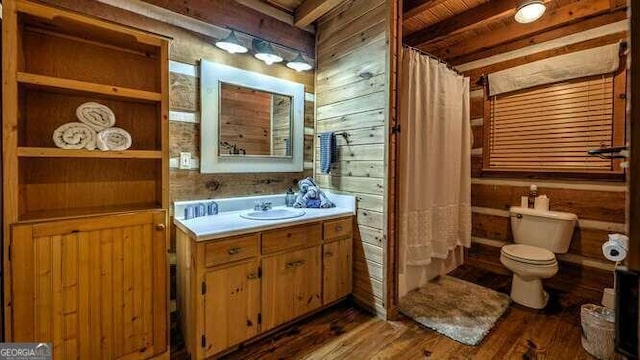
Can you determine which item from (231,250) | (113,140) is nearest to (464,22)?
(231,250)

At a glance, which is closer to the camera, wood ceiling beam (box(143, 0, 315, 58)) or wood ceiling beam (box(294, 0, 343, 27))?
wood ceiling beam (box(143, 0, 315, 58))

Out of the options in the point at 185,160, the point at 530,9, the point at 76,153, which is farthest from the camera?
the point at 530,9

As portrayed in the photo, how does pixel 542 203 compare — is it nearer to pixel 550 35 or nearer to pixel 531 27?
pixel 550 35

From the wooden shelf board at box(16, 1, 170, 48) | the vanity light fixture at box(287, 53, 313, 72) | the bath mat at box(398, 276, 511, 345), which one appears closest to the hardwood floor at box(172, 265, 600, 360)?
the bath mat at box(398, 276, 511, 345)

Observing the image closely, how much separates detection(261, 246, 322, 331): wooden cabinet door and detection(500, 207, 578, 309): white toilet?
1.63 meters

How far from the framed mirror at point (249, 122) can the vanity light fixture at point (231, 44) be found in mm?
132

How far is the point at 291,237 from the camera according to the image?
1.95 meters

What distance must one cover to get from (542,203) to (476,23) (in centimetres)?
179

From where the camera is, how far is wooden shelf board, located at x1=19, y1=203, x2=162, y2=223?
1358 mm

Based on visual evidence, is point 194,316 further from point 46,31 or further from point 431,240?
point 431,240

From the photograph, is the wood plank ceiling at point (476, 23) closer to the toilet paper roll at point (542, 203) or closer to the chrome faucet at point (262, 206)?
the toilet paper roll at point (542, 203)

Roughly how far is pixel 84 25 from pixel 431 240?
2791 millimetres

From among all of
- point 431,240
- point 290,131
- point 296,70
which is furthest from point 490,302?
point 296,70

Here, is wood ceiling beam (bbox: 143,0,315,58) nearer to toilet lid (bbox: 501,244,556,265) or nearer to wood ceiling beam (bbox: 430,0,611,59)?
wood ceiling beam (bbox: 430,0,611,59)
